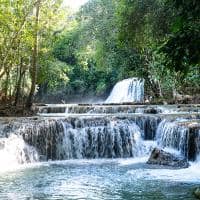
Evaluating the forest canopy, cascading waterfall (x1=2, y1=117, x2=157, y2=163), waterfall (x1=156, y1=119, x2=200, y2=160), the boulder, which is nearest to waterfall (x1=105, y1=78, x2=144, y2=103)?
the forest canopy

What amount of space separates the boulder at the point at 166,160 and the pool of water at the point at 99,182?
293 millimetres

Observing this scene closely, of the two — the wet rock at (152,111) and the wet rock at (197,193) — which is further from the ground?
the wet rock at (152,111)

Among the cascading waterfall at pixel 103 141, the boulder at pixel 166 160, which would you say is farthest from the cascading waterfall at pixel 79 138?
the boulder at pixel 166 160

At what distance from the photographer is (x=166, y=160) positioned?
49.4 ft

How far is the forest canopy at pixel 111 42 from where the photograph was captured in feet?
21.6

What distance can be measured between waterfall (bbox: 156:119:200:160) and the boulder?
54.3 inches

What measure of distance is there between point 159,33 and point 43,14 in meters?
11.9

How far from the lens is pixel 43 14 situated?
25359 mm

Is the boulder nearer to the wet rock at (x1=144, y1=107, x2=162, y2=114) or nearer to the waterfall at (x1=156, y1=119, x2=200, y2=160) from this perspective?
the waterfall at (x1=156, y1=119, x2=200, y2=160)

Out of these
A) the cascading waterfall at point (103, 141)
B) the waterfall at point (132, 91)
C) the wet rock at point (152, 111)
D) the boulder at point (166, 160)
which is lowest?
the boulder at point (166, 160)

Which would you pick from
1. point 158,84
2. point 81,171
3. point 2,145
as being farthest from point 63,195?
point 158,84

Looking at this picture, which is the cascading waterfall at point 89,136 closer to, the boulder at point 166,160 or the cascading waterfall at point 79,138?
the cascading waterfall at point 79,138

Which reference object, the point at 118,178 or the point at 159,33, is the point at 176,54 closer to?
the point at 118,178

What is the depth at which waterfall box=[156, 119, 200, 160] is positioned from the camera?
1648 cm
